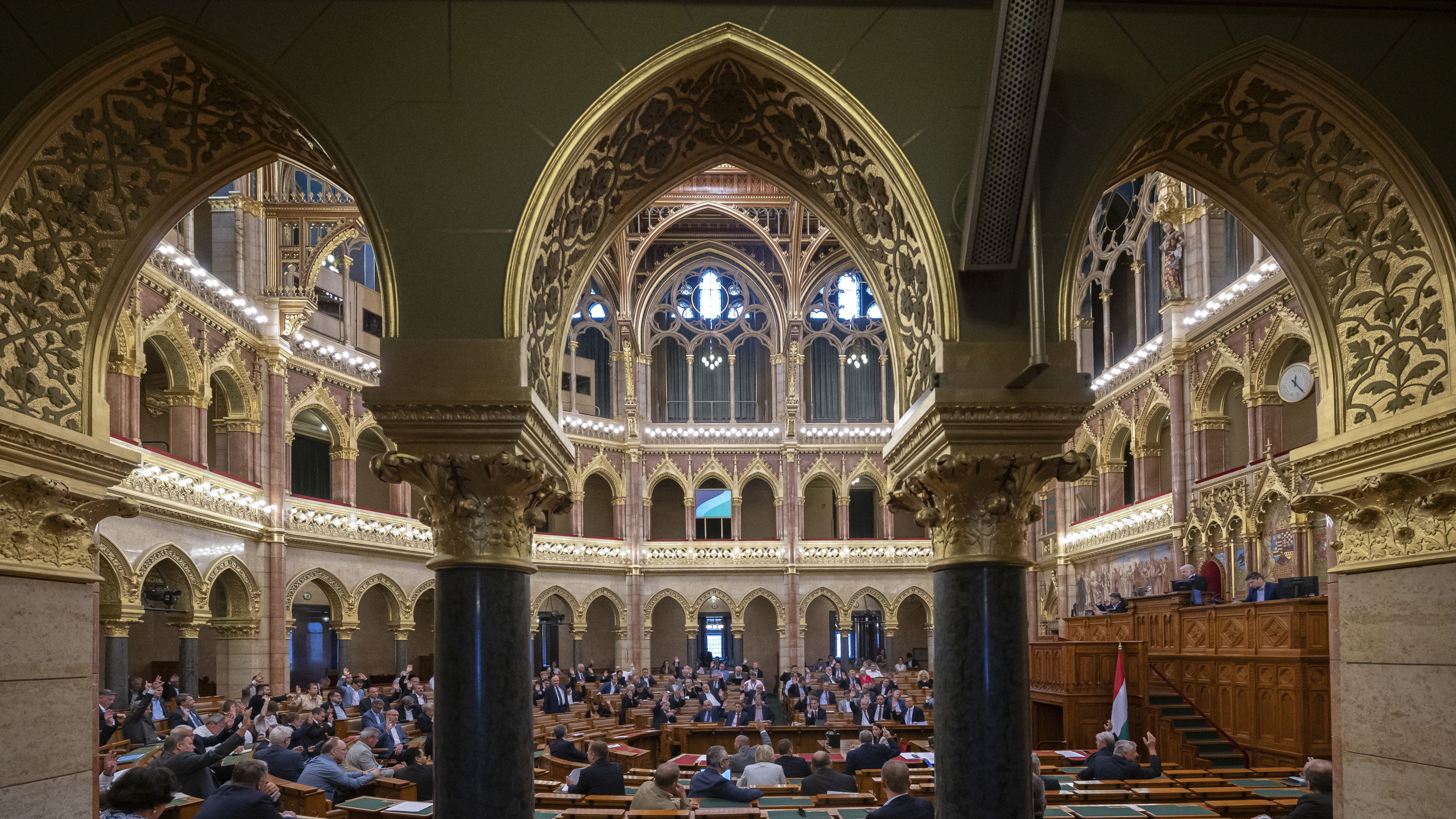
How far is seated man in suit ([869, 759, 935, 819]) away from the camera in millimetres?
6777

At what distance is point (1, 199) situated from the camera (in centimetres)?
550

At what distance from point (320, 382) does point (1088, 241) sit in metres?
16.3

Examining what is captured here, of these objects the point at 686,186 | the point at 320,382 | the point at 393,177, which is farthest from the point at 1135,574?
the point at 393,177

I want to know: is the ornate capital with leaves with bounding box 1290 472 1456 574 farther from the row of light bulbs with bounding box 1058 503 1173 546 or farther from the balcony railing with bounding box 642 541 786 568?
the balcony railing with bounding box 642 541 786 568

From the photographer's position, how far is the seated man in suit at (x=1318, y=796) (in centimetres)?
687

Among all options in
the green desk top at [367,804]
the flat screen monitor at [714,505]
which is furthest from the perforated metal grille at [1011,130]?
the flat screen monitor at [714,505]

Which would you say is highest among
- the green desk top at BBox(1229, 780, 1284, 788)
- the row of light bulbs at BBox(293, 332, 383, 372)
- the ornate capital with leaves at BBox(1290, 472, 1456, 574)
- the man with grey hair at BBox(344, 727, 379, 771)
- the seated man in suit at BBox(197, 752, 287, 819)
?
the row of light bulbs at BBox(293, 332, 383, 372)

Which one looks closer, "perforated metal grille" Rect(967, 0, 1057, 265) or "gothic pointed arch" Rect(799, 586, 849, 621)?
"perforated metal grille" Rect(967, 0, 1057, 265)

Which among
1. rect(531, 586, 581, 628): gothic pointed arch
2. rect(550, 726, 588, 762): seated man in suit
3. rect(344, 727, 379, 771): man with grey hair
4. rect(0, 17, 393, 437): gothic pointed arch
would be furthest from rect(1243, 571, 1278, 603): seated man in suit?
rect(531, 586, 581, 628): gothic pointed arch

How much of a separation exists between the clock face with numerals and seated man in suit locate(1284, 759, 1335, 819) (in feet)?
36.4

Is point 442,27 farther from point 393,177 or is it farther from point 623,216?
point 623,216

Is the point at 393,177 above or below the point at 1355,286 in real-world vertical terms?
above

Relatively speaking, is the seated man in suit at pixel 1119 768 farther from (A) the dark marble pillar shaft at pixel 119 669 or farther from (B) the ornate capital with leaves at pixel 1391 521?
(A) the dark marble pillar shaft at pixel 119 669

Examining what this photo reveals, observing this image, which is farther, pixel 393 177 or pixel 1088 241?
pixel 1088 241
